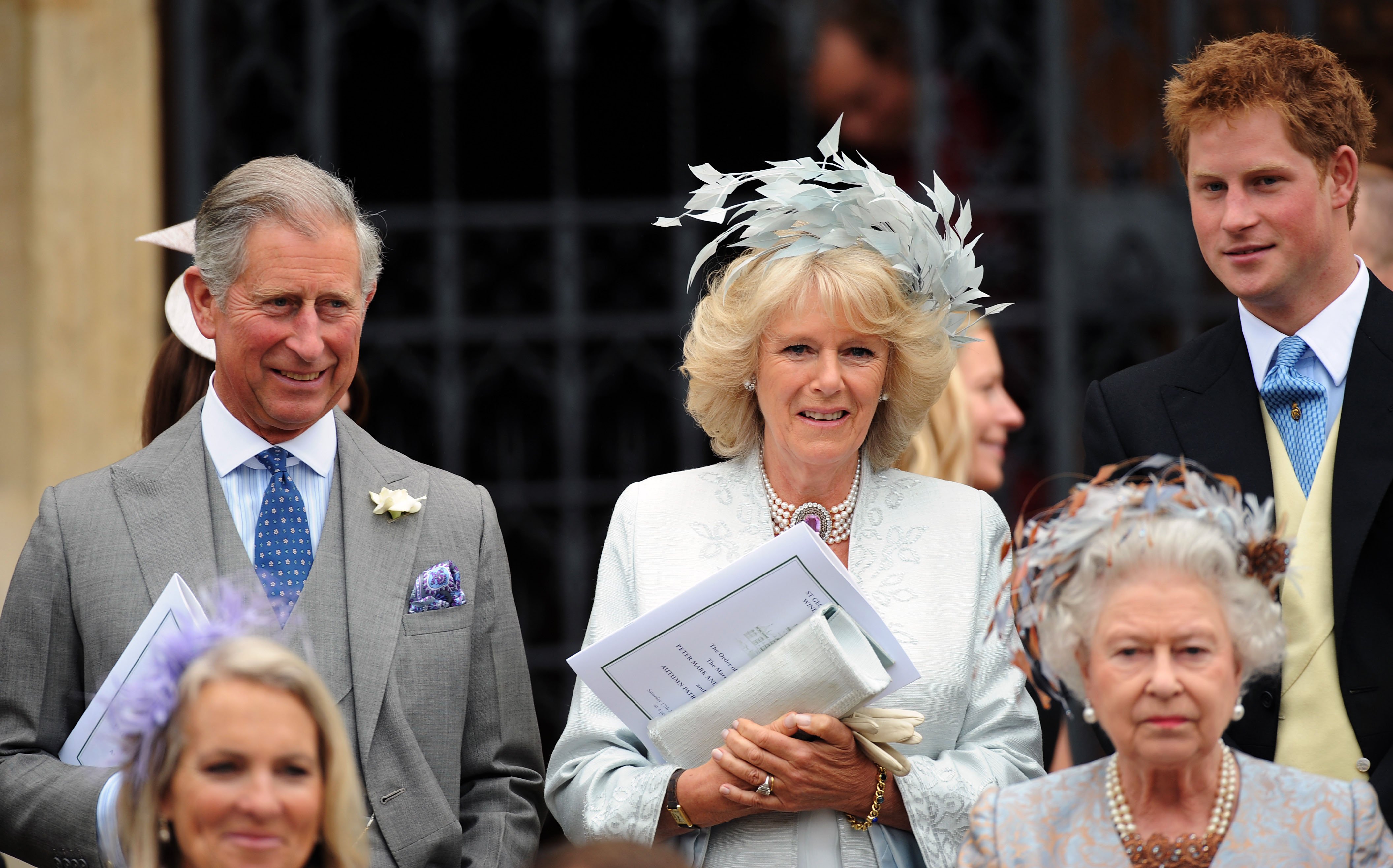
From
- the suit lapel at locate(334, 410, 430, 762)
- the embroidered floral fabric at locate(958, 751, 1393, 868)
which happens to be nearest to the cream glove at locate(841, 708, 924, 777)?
the embroidered floral fabric at locate(958, 751, 1393, 868)

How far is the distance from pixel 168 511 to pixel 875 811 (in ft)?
4.27

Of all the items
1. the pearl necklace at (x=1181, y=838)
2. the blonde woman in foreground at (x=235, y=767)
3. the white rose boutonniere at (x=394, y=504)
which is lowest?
the pearl necklace at (x=1181, y=838)

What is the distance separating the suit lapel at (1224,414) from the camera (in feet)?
9.73

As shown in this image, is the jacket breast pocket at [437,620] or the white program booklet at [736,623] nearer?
the white program booklet at [736,623]

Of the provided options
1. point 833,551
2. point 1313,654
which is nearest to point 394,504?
point 833,551

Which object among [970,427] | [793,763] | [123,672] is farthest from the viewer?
[970,427]

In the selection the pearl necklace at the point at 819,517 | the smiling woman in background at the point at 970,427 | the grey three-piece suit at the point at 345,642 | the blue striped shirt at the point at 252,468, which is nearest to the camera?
the grey three-piece suit at the point at 345,642

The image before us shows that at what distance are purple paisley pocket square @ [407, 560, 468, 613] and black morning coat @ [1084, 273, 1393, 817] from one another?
3.97 feet

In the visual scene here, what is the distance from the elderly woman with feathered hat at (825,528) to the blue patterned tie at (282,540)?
1.73 ft

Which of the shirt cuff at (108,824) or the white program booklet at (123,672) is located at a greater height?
the white program booklet at (123,672)

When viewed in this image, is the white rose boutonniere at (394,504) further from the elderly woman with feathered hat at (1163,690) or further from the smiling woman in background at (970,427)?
the smiling woman in background at (970,427)

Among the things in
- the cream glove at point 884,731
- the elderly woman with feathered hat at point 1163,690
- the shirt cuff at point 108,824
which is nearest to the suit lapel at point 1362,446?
the elderly woman with feathered hat at point 1163,690

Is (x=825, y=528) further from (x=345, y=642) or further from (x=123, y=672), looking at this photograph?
(x=123, y=672)

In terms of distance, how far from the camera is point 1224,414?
3033 millimetres
